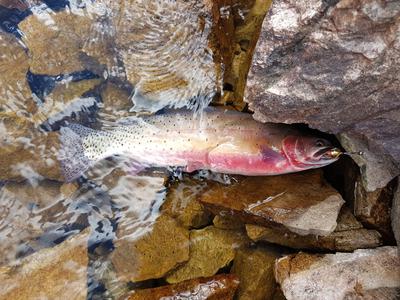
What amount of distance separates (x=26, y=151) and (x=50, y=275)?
99cm

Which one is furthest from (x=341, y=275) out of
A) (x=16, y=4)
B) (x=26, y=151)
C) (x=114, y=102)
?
(x=16, y=4)

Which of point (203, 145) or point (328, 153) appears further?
point (203, 145)

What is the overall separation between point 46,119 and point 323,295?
8.05 feet

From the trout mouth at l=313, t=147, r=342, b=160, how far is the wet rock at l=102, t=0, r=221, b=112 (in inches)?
37.6

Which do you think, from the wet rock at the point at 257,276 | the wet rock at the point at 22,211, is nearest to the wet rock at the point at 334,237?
the wet rock at the point at 257,276

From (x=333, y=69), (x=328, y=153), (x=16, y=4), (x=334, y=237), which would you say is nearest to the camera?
(x=333, y=69)

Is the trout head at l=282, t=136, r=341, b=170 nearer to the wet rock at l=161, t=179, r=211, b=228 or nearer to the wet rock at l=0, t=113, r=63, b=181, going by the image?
the wet rock at l=161, t=179, r=211, b=228

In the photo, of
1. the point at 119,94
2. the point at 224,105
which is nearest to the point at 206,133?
the point at 224,105

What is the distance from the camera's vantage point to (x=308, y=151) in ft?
10.1

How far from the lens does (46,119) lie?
3.62 metres

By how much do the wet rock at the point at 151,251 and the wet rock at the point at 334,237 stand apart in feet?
1.81

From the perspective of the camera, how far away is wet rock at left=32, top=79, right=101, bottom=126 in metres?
3.63

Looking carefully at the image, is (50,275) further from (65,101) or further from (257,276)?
(257,276)

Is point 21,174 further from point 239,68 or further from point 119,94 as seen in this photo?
point 239,68
